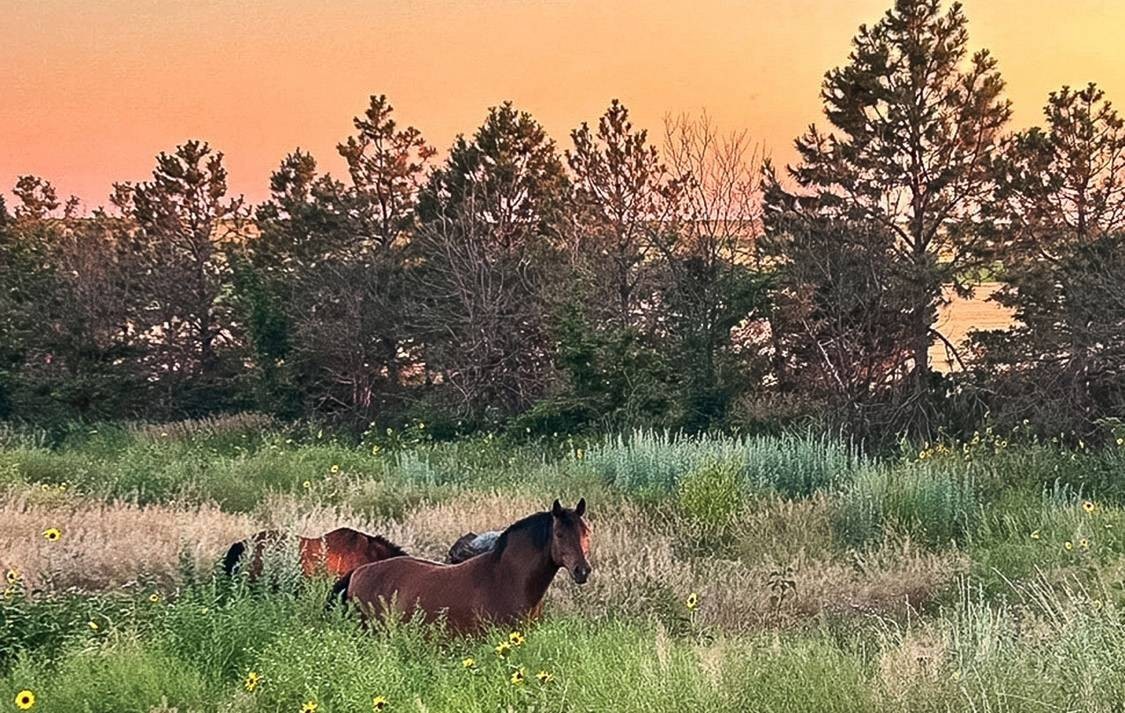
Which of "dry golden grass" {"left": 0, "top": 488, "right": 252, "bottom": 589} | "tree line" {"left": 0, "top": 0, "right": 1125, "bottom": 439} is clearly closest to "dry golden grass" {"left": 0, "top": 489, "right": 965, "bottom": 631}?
"dry golden grass" {"left": 0, "top": 488, "right": 252, "bottom": 589}

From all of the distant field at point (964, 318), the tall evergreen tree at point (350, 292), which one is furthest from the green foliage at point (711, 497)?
the tall evergreen tree at point (350, 292)

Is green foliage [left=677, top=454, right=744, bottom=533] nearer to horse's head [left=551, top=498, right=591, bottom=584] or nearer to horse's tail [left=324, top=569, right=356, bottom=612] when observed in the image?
horse's head [left=551, top=498, right=591, bottom=584]

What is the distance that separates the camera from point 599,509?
12.0 m

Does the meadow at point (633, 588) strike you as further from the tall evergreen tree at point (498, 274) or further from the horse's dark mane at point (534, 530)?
the tall evergreen tree at point (498, 274)

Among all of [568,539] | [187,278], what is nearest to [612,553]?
[568,539]

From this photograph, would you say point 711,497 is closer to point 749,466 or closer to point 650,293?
point 749,466

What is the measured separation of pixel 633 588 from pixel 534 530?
1.70 m

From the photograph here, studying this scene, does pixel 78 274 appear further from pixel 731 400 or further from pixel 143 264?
pixel 731 400

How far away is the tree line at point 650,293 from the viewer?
822 inches

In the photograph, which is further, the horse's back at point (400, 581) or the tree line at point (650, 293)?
the tree line at point (650, 293)

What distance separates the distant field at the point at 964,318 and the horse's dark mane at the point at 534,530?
54.8 ft

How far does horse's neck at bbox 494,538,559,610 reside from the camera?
266 inches

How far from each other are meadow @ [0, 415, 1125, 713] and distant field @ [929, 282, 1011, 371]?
5.88m

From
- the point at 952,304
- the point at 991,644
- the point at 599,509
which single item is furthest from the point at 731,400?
the point at 991,644
